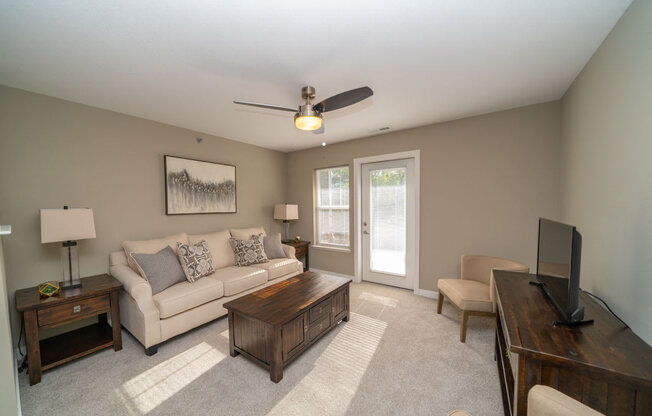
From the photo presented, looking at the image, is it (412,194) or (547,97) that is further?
(412,194)

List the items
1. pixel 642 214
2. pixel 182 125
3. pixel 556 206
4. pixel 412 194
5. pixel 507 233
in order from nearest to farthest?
pixel 642 214, pixel 556 206, pixel 507 233, pixel 182 125, pixel 412 194

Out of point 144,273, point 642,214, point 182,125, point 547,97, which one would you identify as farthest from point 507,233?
point 182,125

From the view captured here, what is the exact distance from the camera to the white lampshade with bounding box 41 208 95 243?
2012mm

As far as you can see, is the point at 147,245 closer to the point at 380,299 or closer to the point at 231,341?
the point at 231,341

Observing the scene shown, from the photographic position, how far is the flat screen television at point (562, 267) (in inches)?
47.5

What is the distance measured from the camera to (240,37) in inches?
59.5

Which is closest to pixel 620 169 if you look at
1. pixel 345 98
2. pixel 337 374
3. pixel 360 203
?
pixel 345 98

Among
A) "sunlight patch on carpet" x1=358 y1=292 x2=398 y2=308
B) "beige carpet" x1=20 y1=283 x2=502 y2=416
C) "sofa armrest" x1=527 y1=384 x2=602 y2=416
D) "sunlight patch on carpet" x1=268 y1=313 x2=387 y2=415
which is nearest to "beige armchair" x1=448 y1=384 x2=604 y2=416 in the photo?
"sofa armrest" x1=527 y1=384 x2=602 y2=416

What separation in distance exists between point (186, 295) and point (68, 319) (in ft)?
2.83

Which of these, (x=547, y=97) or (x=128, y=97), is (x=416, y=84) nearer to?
(x=547, y=97)

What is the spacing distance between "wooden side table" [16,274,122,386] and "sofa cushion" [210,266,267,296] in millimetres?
944

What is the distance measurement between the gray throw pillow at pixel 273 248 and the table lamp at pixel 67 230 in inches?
81.4

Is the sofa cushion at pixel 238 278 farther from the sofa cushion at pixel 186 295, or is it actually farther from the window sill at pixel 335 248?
the window sill at pixel 335 248

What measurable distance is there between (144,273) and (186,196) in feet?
4.12
